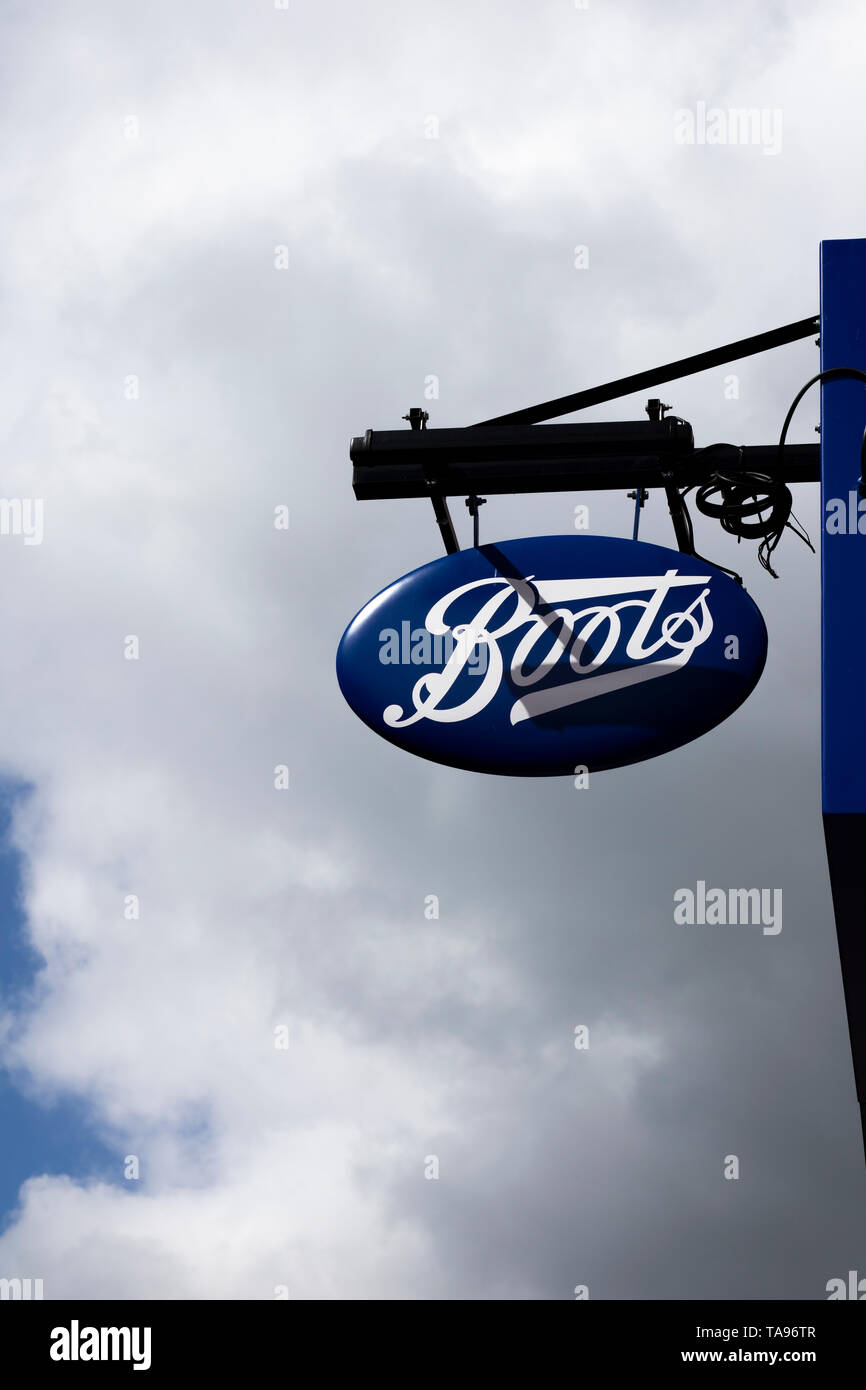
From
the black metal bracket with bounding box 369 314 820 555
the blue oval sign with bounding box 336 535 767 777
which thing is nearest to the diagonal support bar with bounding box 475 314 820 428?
the black metal bracket with bounding box 369 314 820 555

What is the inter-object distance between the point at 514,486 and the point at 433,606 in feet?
2.87

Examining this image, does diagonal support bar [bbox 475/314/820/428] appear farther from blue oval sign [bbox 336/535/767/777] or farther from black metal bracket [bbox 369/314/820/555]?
blue oval sign [bbox 336/535/767/777]

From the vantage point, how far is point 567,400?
6582mm

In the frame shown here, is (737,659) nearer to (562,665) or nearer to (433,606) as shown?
(562,665)

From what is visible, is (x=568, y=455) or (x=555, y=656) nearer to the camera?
(x=555, y=656)

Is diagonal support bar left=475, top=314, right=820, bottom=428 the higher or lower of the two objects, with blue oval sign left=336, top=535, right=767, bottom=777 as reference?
higher

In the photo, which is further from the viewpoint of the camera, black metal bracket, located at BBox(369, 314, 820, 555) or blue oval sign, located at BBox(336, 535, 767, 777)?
black metal bracket, located at BBox(369, 314, 820, 555)

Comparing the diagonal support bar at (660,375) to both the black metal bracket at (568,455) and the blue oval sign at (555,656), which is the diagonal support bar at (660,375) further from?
the blue oval sign at (555,656)

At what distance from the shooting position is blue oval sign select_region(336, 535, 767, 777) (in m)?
5.66

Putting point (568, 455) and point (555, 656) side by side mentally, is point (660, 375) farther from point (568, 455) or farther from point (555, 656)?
point (555, 656)

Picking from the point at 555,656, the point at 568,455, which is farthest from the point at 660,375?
the point at 555,656

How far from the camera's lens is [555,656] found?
5770 millimetres

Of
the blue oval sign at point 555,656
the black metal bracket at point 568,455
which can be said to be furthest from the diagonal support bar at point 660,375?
the blue oval sign at point 555,656
